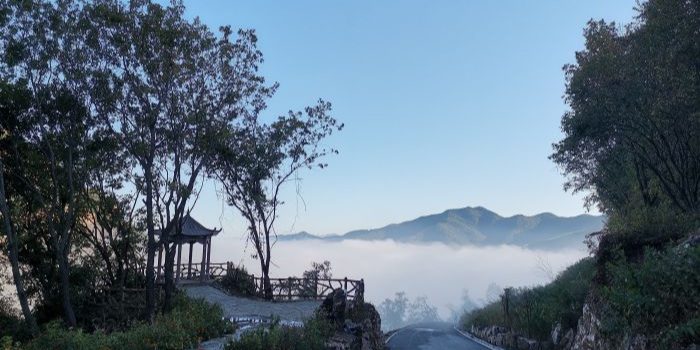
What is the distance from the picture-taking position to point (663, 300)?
33.3ft

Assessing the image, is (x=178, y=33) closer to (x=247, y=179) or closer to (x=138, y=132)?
(x=138, y=132)

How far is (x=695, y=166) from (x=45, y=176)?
86.7ft

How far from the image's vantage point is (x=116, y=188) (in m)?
26.4

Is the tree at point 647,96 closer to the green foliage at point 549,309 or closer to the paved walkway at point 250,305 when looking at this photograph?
the green foliage at point 549,309

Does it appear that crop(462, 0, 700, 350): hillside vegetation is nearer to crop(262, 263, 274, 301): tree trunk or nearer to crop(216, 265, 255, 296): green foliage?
crop(262, 263, 274, 301): tree trunk

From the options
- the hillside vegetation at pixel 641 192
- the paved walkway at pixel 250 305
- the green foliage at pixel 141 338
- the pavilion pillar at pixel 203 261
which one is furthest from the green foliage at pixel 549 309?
the pavilion pillar at pixel 203 261

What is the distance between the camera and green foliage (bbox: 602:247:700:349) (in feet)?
31.1

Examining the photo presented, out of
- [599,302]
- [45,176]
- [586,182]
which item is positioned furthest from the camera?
[586,182]

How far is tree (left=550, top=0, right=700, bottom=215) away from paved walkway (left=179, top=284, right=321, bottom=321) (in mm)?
14798

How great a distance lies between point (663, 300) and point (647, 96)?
1040cm

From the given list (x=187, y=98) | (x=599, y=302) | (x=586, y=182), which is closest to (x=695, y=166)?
(x=599, y=302)

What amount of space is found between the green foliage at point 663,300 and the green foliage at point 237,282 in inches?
1047

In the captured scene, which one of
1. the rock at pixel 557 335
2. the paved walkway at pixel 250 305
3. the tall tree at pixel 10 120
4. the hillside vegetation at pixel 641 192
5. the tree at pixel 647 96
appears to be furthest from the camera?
the paved walkway at pixel 250 305

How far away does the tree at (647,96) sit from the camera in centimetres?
1691
